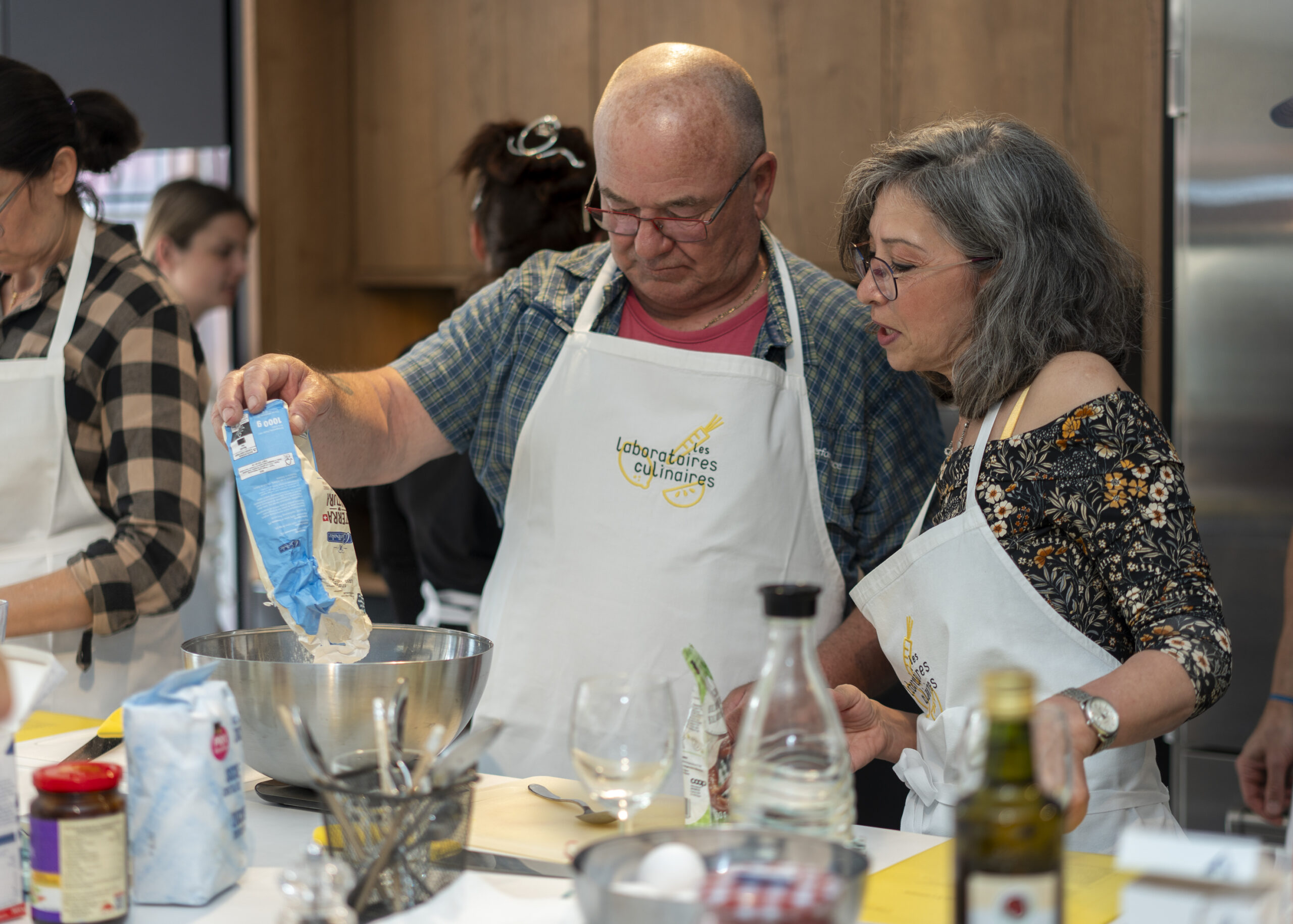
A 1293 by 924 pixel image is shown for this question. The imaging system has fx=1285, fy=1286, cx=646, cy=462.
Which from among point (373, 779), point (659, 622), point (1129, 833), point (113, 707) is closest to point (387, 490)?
point (113, 707)

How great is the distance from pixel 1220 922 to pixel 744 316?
46.4 inches

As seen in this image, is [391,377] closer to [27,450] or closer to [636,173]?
[636,173]

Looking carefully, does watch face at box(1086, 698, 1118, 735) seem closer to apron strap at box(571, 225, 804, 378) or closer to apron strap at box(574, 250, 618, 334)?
apron strap at box(571, 225, 804, 378)

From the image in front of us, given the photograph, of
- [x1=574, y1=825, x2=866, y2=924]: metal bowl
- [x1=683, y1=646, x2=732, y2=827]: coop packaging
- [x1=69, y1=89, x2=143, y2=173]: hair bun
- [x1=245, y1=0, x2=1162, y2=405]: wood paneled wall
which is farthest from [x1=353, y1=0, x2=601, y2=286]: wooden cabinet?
[x1=574, y1=825, x2=866, y2=924]: metal bowl

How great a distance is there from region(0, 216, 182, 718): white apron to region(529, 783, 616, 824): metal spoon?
924 mm

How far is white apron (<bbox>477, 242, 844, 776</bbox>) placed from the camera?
165 centimetres

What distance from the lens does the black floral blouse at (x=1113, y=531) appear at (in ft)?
3.89

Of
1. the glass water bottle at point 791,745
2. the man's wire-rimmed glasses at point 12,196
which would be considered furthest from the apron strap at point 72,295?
the glass water bottle at point 791,745

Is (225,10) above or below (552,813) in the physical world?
above

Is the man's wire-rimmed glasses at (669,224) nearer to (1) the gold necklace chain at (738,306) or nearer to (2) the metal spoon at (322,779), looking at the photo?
(1) the gold necklace chain at (738,306)

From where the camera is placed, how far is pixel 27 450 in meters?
1.82

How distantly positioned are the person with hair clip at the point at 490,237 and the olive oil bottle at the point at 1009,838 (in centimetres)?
152

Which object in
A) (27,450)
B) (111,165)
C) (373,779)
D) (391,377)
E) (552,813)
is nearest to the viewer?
(373,779)

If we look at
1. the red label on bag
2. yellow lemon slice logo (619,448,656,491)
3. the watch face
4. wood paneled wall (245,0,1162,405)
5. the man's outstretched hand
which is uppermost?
wood paneled wall (245,0,1162,405)
